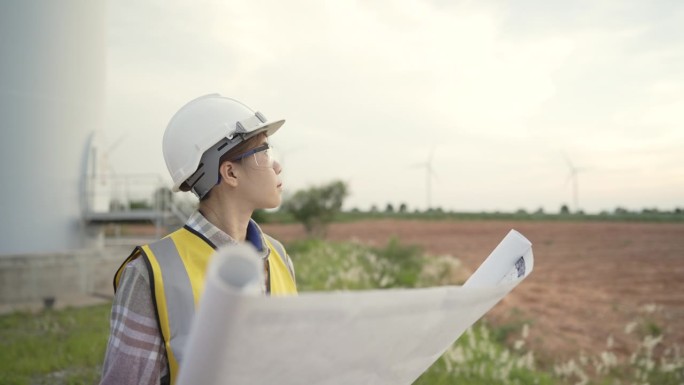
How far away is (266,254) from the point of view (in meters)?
1.98

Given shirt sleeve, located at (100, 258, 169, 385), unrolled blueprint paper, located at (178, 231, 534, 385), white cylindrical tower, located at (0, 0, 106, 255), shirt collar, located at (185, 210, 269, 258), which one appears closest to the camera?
unrolled blueprint paper, located at (178, 231, 534, 385)

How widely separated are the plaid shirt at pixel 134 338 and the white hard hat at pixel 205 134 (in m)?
0.37

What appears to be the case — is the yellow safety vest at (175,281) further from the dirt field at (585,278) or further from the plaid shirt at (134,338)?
the dirt field at (585,278)

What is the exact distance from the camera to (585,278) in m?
17.5

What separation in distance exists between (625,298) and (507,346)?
6.58 meters

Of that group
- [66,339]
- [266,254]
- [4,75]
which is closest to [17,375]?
[66,339]

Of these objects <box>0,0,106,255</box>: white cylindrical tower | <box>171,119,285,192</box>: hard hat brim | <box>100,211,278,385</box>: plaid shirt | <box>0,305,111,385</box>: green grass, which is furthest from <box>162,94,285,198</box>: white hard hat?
<box>0,0,106,255</box>: white cylindrical tower

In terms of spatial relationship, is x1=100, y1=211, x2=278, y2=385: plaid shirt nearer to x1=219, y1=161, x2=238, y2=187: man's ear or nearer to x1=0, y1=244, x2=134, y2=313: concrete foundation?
x1=219, y1=161, x2=238, y2=187: man's ear

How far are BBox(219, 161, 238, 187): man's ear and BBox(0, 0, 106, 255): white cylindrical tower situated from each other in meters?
11.7

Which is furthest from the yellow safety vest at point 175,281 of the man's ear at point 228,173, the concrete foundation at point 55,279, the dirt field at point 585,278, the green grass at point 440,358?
the concrete foundation at point 55,279

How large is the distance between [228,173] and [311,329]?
1119 mm

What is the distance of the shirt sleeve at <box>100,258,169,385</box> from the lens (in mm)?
1507

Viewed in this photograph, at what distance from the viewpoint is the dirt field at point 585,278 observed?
1001 cm

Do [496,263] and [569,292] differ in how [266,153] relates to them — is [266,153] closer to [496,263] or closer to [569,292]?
[496,263]
